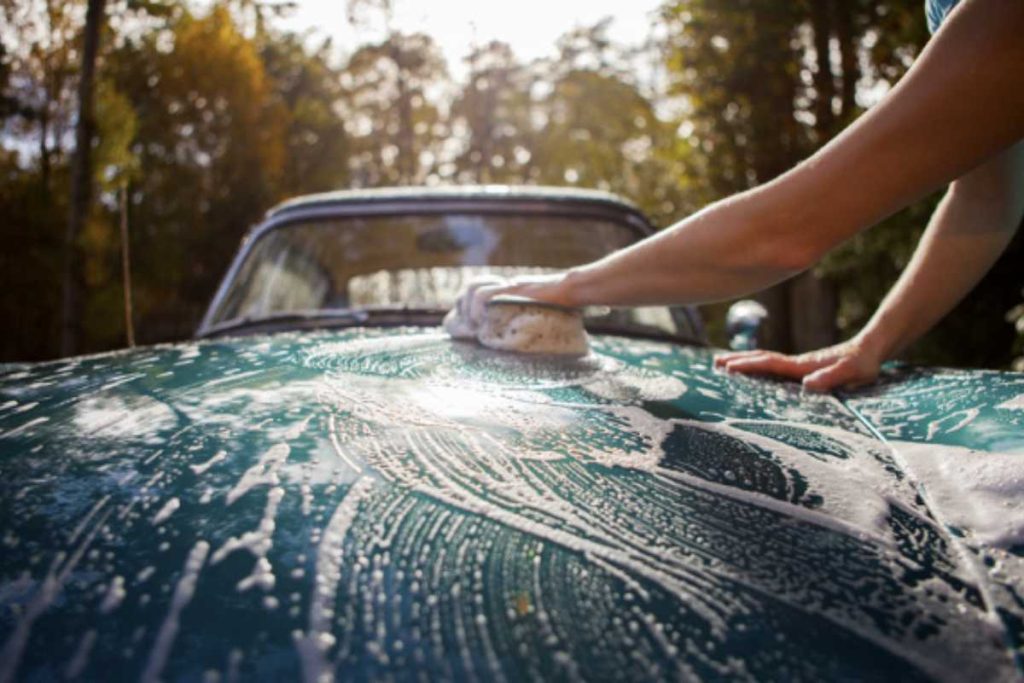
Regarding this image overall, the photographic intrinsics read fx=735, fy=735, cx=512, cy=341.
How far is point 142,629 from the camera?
559mm

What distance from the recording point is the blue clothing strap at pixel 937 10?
4.16ft

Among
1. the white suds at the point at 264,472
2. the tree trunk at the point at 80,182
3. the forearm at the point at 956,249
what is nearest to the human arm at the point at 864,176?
the forearm at the point at 956,249

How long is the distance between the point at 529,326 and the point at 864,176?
0.73 meters

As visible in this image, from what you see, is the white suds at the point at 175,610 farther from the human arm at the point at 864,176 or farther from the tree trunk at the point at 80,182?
the tree trunk at the point at 80,182

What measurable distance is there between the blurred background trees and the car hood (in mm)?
2965

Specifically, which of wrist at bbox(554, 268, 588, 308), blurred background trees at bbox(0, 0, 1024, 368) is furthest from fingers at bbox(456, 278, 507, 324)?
blurred background trees at bbox(0, 0, 1024, 368)

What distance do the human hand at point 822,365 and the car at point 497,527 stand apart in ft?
0.38

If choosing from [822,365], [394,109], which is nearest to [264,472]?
[822,365]

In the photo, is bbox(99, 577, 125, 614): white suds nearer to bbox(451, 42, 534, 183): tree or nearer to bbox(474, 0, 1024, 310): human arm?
bbox(474, 0, 1024, 310): human arm

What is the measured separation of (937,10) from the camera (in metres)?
1.34

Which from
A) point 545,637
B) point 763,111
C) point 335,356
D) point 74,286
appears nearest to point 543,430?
point 545,637

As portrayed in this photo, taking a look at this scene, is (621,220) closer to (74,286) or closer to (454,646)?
(454,646)

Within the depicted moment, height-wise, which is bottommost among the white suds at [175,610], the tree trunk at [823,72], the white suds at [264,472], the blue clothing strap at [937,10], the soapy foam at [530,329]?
the white suds at [175,610]

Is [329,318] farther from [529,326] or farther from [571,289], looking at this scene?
[571,289]
